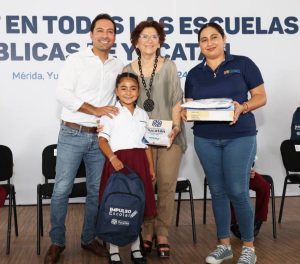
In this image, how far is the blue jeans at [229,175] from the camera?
314 cm

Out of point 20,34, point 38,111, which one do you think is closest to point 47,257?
point 38,111

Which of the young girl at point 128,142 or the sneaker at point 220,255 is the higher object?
the young girl at point 128,142

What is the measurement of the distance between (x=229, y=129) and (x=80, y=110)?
1.04 m

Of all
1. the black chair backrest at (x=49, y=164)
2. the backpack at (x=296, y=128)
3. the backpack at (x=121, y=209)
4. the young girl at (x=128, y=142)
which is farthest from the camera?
the backpack at (x=296, y=128)

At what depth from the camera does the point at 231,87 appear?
3160 millimetres

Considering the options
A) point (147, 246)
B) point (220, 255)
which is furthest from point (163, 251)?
point (220, 255)

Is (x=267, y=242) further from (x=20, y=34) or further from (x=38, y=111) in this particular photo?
(x=20, y=34)

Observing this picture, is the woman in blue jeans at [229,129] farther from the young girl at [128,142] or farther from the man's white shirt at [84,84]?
the man's white shirt at [84,84]

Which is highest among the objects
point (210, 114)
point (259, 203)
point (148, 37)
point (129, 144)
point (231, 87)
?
point (148, 37)

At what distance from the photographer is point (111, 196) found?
315cm

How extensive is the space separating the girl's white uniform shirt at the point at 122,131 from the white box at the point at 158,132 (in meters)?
0.07

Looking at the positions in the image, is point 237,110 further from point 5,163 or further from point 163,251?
point 5,163

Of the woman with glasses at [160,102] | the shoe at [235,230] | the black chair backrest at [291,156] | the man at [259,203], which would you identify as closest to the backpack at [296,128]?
the black chair backrest at [291,156]

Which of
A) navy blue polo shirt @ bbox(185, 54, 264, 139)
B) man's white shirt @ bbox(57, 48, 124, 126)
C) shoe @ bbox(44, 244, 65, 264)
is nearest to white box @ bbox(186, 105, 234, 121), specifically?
navy blue polo shirt @ bbox(185, 54, 264, 139)
